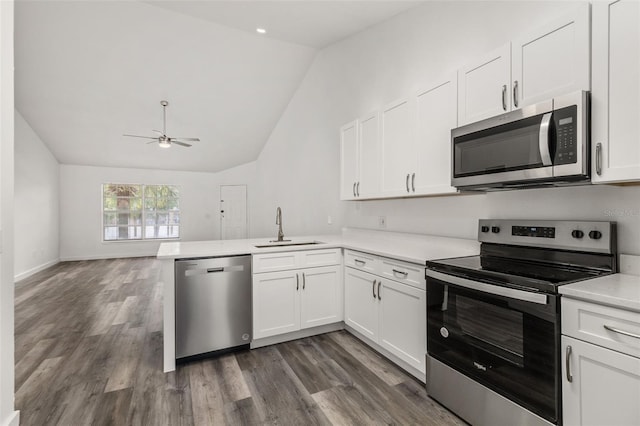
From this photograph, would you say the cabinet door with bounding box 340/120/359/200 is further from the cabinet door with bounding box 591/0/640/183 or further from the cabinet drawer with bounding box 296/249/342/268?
the cabinet door with bounding box 591/0/640/183

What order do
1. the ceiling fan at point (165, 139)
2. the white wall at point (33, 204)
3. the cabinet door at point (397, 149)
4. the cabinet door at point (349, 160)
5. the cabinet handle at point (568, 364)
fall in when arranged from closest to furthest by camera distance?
the cabinet handle at point (568, 364) < the cabinet door at point (397, 149) < the cabinet door at point (349, 160) < the ceiling fan at point (165, 139) < the white wall at point (33, 204)

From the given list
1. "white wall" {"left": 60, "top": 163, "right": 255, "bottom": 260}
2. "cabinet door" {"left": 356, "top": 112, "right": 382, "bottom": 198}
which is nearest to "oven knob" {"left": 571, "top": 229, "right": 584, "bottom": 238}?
"cabinet door" {"left": 356, "top": 112, "right": 382, "bottom": 198}

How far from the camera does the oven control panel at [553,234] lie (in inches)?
61.4

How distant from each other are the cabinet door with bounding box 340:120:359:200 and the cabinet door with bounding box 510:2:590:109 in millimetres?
1642

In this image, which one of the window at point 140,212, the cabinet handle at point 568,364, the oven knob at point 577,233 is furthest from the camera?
the window at point 140,212

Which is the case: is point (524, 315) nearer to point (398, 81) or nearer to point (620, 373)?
point (620, 373)

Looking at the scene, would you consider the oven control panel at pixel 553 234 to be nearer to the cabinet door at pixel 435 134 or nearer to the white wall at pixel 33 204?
the cabinet door at pixel 435 134

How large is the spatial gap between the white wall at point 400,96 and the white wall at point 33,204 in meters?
4.63

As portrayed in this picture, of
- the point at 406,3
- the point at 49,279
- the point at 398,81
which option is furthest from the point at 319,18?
the point at 49,279

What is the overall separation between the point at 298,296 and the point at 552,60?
96.9 inches

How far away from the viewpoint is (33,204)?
5.79 meters

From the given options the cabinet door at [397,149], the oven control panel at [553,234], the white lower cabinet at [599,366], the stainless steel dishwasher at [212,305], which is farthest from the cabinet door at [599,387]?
the stainless steel dishwasher at [212,305]

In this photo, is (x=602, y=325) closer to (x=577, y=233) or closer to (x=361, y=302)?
(x=577, y=233)

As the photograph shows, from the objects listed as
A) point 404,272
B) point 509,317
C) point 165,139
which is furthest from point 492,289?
point 165,139
